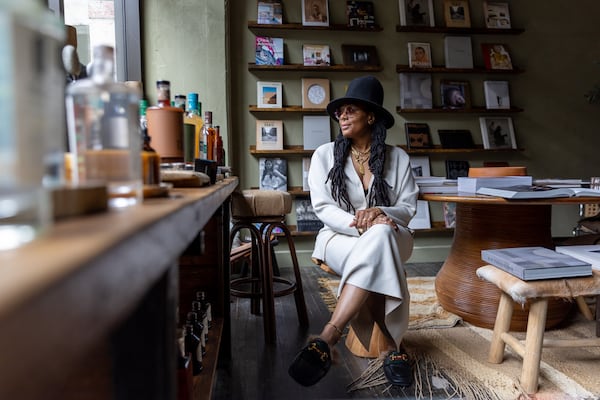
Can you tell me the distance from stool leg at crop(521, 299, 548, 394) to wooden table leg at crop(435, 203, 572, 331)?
66 cm

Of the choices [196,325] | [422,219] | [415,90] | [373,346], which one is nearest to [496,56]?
[415,90]

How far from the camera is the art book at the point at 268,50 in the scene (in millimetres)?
4102

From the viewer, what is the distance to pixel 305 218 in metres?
4.27

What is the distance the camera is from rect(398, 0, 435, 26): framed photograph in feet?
14.0

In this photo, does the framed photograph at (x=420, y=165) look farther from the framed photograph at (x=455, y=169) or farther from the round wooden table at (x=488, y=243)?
the round wooden table at (x=488, y=243)

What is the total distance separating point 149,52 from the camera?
3.71 metres

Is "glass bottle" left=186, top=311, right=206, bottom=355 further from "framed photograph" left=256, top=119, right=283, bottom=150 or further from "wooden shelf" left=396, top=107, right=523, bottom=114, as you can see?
"wooden shelf" left=396, top=107, right=523, bottom=114

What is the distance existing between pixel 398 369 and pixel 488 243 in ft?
3.15

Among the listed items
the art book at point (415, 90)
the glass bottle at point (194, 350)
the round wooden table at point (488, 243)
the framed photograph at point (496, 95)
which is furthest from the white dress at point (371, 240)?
the framed photograph at point (496, 95)

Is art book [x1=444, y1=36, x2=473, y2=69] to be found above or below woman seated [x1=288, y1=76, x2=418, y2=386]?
above

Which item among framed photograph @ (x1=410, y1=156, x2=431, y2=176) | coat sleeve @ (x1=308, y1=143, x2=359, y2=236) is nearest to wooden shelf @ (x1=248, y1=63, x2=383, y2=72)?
framed photograph @ (x1=410, y1=156, x2=431, y2=176)

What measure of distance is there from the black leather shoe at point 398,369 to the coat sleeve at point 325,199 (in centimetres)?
54

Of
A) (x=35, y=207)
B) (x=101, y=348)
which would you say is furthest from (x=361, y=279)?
(x=35, y=207)

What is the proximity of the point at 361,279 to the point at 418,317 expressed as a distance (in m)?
0.98
